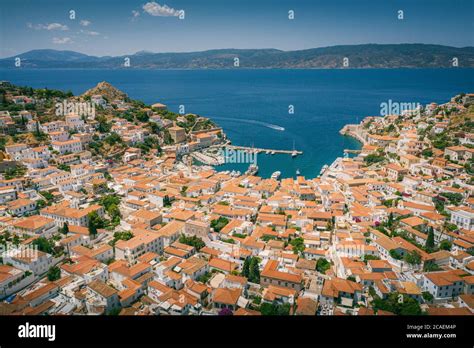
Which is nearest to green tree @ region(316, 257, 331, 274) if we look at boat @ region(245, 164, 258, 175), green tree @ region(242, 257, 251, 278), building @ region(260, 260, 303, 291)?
building @ region(260, 260, 303, 291)

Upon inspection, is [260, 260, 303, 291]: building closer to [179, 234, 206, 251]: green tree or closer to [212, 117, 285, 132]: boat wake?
[179, 234, 206, 251]: green tree

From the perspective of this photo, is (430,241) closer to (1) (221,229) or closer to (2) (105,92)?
(1) (221,229)

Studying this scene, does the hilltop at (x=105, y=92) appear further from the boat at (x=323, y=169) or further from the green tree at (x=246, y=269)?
the green tree at (x=246, y=269)

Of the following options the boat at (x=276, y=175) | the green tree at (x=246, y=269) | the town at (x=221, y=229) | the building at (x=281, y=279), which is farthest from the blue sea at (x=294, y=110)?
the building at (x=281, y=279)

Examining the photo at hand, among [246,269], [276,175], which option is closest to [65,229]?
[246,269]

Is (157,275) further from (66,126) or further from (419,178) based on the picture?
(66,126)

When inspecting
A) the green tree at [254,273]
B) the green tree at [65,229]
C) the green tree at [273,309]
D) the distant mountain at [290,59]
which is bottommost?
the green tree at [273,309]

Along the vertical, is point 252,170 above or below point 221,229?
above
